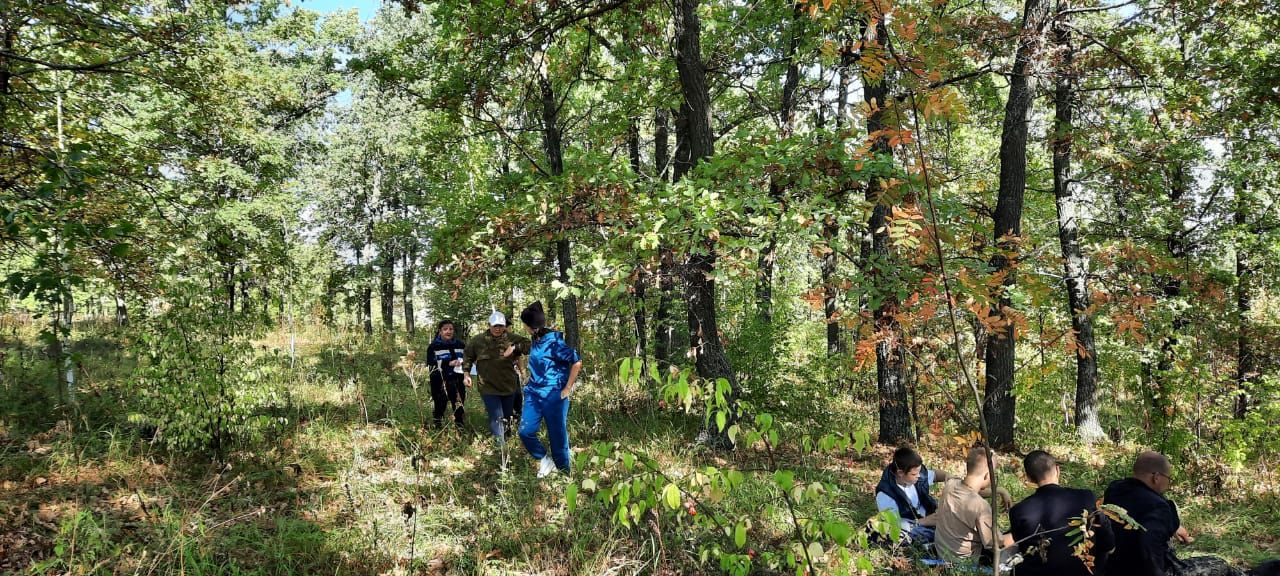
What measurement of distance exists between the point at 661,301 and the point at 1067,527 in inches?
266

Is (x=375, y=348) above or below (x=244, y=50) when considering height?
below

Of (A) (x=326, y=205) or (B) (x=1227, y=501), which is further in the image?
(A) (x=326, y=205)

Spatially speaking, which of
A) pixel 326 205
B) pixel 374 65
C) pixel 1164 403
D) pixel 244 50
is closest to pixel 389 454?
pixel 374 65

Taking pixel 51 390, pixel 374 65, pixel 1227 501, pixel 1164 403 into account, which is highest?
pixel 374 65

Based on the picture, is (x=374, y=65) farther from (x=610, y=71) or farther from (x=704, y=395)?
(x=704, y=395)

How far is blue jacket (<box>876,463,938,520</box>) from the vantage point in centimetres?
502

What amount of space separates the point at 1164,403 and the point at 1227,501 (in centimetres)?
122

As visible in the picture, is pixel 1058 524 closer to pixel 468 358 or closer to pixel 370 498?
pixel 370 498

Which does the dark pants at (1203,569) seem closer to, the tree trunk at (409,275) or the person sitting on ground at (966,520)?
the person sitting on ground at (966,520)

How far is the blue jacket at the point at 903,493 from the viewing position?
16.5ft

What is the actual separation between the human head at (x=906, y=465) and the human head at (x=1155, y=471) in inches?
57.6

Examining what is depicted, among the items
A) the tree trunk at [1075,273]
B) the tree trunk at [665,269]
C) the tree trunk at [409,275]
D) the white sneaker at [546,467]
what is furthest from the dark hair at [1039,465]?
the tree trunk at [409,275]

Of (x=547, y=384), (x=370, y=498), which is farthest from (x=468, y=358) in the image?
(x=370, y=498)

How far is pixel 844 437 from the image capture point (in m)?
2.55
